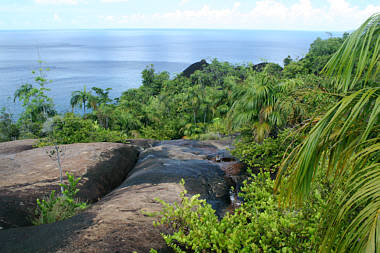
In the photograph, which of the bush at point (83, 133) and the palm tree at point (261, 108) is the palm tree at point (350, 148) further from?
the bush at point (83, 133)

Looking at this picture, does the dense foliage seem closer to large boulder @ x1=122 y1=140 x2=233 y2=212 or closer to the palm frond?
the palm frond

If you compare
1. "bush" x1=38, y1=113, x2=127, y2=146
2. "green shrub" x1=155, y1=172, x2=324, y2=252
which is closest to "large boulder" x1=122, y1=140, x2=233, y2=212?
"green shrub" x1=155, y1=172, x2=324, y2=252

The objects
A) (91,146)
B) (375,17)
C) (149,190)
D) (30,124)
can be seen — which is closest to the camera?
(375,17)

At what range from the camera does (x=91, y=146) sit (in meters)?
10.7

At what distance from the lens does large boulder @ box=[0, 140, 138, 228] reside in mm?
5880

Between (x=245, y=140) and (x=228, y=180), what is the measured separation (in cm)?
179

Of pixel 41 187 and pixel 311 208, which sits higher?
pixel 311 208

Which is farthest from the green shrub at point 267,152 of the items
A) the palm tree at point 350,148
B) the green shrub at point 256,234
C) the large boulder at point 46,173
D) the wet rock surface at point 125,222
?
the palm tree at point 350,148

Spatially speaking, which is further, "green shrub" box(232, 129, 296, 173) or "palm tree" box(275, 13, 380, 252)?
"green shrub" box(232, 129, 296, 173)

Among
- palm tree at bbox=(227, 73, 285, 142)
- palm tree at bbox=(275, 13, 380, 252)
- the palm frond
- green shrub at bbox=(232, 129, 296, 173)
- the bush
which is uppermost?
the palm frond

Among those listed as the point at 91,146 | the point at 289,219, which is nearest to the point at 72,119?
the point at 91,146

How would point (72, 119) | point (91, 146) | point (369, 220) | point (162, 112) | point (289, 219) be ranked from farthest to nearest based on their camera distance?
point (162, 112), point (72, 119), point (91, 146), point (289, 219), point (369, 220)

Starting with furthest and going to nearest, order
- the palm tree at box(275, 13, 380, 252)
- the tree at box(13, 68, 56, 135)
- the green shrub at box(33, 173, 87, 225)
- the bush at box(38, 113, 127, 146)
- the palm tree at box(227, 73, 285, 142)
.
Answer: the bush at box(38, 113, 127, 146) → the tree at box(13, 68, 56, 135) → the palm tree at box(227, 73, 285, 142) → the green shrub at box(33, 173, 87, 225) → the palm tree at box(275, 13, 380, 252)

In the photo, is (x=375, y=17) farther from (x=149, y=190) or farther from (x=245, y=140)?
(x=245, y=140)
